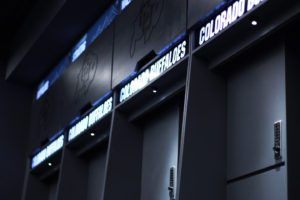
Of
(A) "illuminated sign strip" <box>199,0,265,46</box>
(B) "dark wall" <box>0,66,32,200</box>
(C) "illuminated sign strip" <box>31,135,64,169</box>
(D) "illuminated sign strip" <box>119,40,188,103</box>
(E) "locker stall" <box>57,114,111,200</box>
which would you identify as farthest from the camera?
(B) "dark wall" <box>0,66,32,200</box>

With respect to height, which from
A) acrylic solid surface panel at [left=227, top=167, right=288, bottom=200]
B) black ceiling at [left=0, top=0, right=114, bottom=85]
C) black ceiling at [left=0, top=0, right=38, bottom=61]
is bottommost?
acrylic solid surface panel at [left=227, top=167, right=288, bottom=200]

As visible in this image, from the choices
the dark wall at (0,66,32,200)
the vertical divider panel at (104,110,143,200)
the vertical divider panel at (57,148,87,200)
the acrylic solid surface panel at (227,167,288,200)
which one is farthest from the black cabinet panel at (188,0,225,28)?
the dark wall at (0,66,32,200)

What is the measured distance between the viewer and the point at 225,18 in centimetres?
542

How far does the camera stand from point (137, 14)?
23.9ft

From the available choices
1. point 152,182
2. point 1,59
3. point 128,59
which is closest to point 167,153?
→ point 152,182

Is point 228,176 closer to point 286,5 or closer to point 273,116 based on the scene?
point 273,116

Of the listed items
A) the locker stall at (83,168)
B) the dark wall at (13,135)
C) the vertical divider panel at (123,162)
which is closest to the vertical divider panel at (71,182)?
the locker stall at (83,168)

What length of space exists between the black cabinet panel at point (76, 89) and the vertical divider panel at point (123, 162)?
25.9 inches

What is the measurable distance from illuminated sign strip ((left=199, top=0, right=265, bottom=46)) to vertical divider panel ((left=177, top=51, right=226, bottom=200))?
0.84 ft

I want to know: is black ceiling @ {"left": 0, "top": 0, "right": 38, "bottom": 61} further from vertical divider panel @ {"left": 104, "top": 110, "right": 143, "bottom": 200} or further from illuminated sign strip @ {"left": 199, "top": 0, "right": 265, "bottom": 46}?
illuminated sign strip @ {"left": 199, "top": 0, "right": 265, "bottom": 46}

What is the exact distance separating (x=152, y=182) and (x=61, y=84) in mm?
3538

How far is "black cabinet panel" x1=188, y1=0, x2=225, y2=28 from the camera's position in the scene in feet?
18.2

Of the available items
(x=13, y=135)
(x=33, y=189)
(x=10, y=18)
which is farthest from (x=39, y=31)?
(x=33, y=189)

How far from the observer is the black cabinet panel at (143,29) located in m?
6.27
